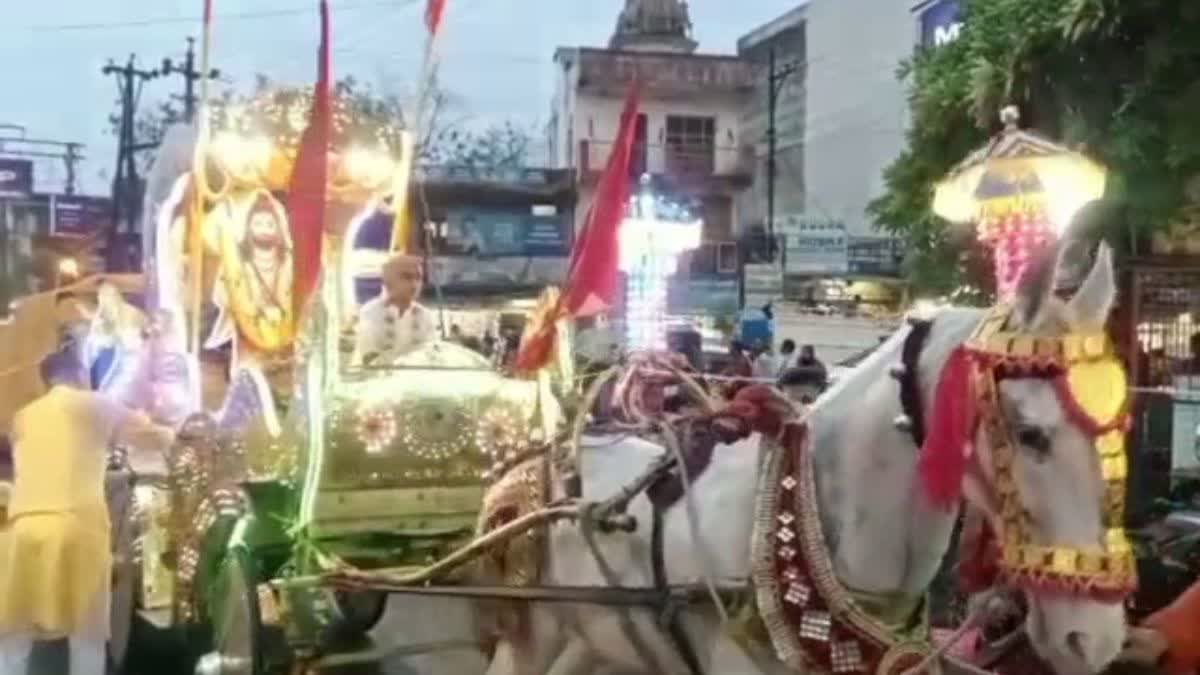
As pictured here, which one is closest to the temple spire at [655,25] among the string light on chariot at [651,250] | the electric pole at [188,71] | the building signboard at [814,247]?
the electric pole at [188,71]

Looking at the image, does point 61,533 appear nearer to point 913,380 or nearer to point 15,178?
point 913,380

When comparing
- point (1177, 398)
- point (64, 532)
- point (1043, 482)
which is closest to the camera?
point (1043, 482)

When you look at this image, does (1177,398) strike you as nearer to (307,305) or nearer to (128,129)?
(307,305)

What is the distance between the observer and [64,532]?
219 inches

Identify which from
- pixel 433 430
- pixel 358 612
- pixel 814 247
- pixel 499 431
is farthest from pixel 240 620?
pixel 814 247

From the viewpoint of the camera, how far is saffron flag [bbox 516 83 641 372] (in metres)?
4.51

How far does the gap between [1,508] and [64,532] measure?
1860 mm

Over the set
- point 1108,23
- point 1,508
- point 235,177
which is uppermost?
point 1108,23

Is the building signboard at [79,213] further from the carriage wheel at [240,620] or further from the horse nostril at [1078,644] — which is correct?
the horse nostril at [1078,644]

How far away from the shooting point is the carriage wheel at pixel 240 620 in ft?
14.9

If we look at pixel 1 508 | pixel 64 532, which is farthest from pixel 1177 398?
pixel 1 508

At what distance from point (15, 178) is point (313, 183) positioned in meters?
26.3

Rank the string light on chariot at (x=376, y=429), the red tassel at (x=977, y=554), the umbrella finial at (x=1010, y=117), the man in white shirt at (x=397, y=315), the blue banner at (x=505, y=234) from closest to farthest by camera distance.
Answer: the red tassel at (x=977, y=554) → the string light on chariot at (x=376, y=429) → the man in white shirt at (x=397, y=315) → the umbrella finial at (x=1010, y=117) → the blue banner at (x=505, y=234)

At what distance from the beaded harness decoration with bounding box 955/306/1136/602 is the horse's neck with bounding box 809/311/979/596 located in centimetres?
27
